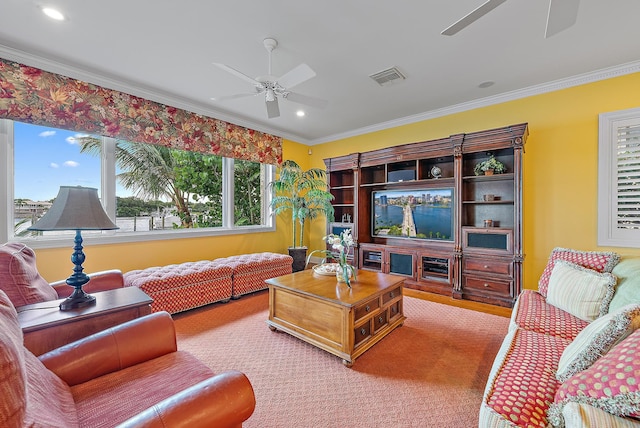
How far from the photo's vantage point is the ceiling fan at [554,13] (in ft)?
4.83

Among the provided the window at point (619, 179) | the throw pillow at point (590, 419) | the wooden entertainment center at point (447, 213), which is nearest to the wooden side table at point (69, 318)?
the throw pillow at point (590, 419)

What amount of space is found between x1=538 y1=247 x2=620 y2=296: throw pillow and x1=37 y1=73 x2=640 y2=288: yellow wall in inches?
47.4

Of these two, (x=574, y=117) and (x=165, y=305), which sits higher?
(x=574, y=117)

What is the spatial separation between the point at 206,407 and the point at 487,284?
3.60 meters

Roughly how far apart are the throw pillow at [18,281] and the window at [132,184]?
1489 mm

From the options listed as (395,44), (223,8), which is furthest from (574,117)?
(223,8)

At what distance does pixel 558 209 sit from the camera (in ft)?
10.8

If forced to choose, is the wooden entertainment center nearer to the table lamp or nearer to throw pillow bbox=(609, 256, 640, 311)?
throw pillow bbox=(609, 256, 640, 311)

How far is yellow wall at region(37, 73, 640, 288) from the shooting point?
304cm

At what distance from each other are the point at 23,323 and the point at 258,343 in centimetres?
154

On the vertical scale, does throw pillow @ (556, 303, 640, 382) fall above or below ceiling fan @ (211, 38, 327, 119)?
below

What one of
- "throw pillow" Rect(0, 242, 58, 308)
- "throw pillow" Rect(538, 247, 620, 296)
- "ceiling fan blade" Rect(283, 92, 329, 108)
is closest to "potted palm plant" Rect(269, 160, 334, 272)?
"ceiling fan blade" Rect(283, 92, 329, 108)

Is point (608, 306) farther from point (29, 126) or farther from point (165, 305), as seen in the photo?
point (29, 126)

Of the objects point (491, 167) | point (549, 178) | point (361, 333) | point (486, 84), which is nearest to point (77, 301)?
point (361, 333)
